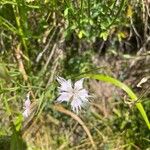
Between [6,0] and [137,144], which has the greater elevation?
[6,0]

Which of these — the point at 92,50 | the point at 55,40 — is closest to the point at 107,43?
the point at 92,50

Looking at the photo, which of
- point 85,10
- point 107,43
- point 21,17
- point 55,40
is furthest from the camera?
point 107,43

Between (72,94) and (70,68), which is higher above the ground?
(70,68)

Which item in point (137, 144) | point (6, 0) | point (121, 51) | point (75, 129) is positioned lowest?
point (137, 144)

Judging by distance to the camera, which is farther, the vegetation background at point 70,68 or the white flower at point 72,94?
the vegetation background at point 70,68

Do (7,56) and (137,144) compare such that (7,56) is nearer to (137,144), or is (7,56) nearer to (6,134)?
(6,134)

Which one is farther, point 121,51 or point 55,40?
point 121,51

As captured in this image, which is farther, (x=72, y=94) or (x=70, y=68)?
(x=70, y=68)

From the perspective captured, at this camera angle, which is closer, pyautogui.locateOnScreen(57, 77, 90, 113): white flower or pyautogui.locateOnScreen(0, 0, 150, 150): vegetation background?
pyautogui.locateOnScreen(57, 77, 90, 113): white flower
